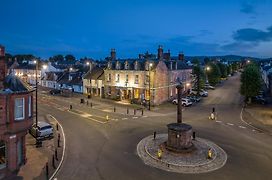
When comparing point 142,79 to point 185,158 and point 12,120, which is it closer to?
point 185,158

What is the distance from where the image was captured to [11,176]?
60.4 feet

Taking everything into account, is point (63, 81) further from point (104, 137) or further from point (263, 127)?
point (263, 127)

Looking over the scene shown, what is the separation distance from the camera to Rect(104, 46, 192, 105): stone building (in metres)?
50.3

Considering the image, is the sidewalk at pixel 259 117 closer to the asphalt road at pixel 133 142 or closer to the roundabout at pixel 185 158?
the asphalt road at pixel 133 142

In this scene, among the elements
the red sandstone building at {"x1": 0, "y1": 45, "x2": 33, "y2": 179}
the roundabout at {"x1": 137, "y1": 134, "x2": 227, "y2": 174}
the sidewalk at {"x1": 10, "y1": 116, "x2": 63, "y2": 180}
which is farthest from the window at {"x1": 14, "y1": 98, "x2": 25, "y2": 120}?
the roundabout at {"x1": 137, "y1": 134, "x2": 227, "y2": 174}

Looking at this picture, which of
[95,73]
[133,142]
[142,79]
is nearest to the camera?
[133,142]

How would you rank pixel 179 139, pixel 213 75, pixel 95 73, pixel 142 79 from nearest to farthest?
pixel 179 139 → pixel 142 79 → pixel 95 73 → pixel 213 75

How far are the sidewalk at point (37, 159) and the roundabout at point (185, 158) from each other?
8208mm

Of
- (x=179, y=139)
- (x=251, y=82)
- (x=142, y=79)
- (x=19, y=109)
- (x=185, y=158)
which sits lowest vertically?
(x=185, y=158)

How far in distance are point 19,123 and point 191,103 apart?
36.3 m

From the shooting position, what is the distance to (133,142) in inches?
1046

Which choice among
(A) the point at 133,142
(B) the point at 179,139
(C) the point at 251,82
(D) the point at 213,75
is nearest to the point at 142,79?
(C) the point at 251,82

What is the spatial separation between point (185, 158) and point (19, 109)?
1502 centimetres

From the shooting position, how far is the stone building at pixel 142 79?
1980 inches
